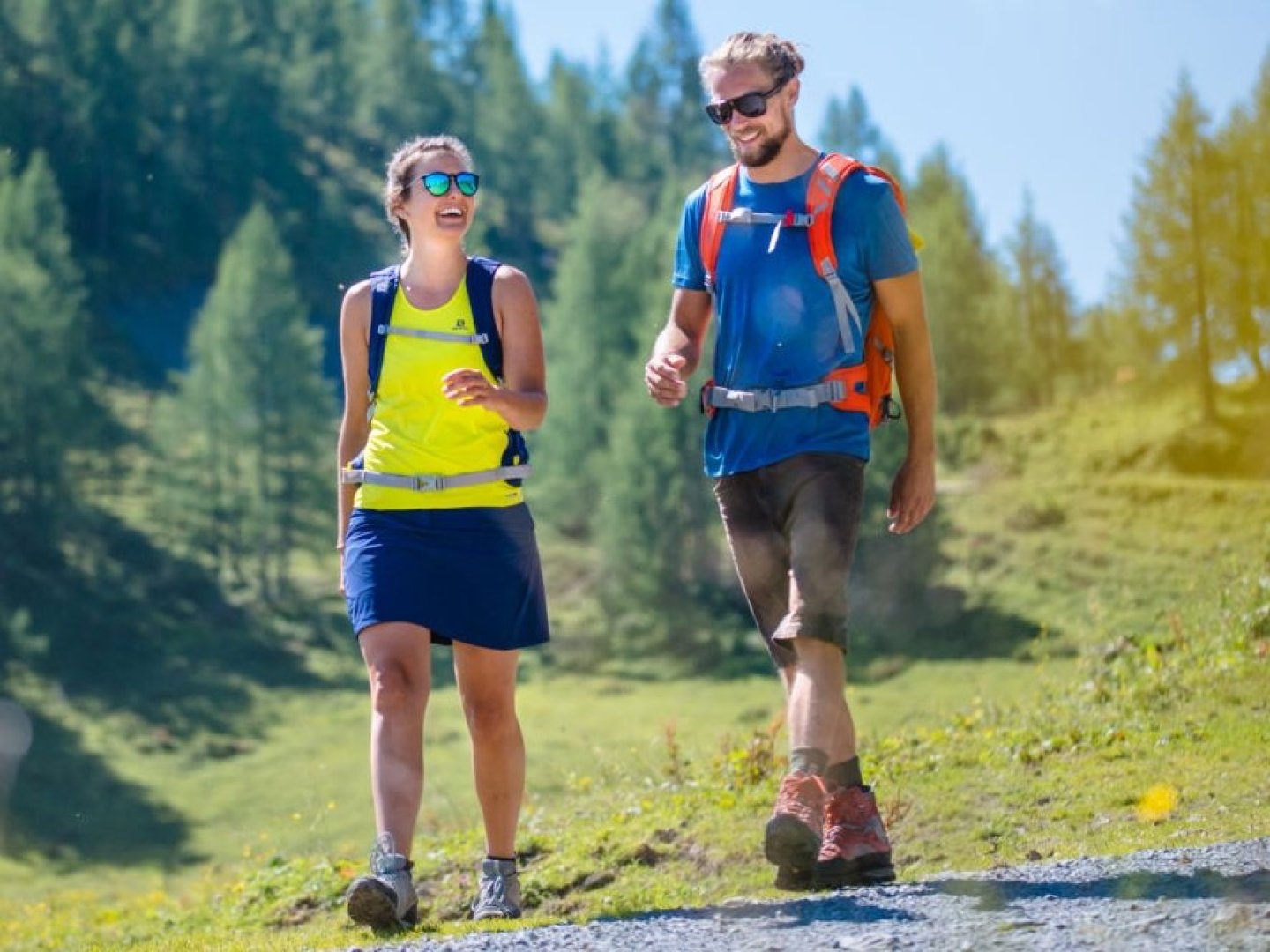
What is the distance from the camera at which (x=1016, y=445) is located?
73500 mm

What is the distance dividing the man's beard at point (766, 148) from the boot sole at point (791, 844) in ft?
6.40

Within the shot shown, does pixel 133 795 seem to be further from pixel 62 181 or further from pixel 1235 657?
pixel 62 181

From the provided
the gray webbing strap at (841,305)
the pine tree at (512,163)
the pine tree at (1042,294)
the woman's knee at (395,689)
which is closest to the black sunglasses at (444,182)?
the gray webbing strap at (841,305)

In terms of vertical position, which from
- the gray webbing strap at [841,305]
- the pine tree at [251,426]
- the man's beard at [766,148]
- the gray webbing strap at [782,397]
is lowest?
the gray webbing strap at [782,397]

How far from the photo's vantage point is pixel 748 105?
19.5 ft

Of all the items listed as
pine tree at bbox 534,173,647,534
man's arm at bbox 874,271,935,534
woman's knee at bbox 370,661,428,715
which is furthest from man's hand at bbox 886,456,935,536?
pine tree at bbox 534,173,647,534

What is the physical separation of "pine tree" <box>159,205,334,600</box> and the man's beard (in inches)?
2575

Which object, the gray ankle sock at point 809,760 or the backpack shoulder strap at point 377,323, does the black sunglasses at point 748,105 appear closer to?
the backpack shoulder strap at point 377,323

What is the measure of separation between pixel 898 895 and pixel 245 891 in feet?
16.5

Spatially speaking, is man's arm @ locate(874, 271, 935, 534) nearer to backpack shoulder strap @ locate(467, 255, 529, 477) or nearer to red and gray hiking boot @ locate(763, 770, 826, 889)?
red and gray hiking boot @ locate(763, 770, 826, 889)

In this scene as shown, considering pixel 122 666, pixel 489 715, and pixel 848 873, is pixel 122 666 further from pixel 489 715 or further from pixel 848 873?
pixel 848 873

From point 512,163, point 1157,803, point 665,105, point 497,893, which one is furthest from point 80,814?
point 665,105

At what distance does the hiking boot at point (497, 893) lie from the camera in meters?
6.14

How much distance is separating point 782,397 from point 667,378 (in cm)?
36
